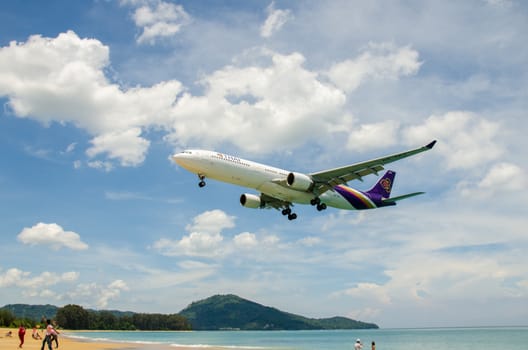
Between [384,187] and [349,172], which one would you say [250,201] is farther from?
[384,187]

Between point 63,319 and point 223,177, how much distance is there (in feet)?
535

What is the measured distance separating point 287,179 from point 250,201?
8177mm

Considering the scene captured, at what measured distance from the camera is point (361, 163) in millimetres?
41031

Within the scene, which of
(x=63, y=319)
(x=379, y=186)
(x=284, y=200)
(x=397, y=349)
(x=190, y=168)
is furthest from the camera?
(x=63, y=319)

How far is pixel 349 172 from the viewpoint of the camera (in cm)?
4291

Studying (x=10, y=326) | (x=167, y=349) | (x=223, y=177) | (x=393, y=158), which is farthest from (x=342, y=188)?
(x=10, y=326)

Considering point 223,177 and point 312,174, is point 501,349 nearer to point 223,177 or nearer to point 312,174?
point 312,174

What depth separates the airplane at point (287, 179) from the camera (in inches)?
1547

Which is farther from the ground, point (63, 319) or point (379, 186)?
point (379, 186)

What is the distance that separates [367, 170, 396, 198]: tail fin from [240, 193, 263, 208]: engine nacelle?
12795mm

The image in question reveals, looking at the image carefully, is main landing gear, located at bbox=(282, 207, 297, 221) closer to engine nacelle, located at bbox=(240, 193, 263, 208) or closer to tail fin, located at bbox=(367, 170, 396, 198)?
engine nacelle, located at bbox=(240, 193, 263, 208)

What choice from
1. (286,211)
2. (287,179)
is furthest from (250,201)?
(287,179)

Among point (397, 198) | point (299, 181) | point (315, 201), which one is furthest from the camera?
point (397, 198)

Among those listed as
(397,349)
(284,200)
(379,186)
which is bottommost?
(397,349)
